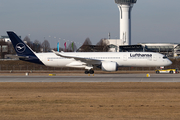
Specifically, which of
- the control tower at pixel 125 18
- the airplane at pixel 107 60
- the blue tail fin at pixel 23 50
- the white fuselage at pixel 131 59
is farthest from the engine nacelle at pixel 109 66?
the control tower at pixel 125 18

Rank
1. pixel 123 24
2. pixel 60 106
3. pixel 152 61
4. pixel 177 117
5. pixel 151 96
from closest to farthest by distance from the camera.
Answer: pixel 177 117 < pixel 60 106 < pixel 151 96 < pixel 152 61 < pixel 123 24

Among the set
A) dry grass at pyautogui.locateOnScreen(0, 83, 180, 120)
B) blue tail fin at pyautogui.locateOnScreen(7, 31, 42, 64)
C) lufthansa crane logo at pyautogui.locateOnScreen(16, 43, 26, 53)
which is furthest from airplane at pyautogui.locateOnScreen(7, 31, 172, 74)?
dry grass at pyautogui.locateOnScreen(0, 83, 180, 120)

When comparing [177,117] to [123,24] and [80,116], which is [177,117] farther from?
[123,24]

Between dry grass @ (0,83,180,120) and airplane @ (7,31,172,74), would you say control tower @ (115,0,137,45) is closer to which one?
airplane @ (7,31,172,74)

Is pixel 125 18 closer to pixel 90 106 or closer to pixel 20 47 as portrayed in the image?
pixel 20 47

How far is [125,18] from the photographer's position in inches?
6319

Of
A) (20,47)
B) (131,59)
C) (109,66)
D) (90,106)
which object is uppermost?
(20,47)

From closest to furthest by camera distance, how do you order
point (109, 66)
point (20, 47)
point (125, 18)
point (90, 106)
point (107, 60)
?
point (90, 106)
point (109, 66)
point (107, 60)
point (20, 47)
point (125, 18)

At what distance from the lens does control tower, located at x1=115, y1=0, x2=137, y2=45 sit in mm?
160375

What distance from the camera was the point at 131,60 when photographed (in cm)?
4366

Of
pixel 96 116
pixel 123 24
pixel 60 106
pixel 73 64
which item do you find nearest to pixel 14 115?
pixel 60 106

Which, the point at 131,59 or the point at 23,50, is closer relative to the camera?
the point at 131,59

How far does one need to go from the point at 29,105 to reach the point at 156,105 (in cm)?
846

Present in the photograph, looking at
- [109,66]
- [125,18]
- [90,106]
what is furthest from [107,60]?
[125,18]
